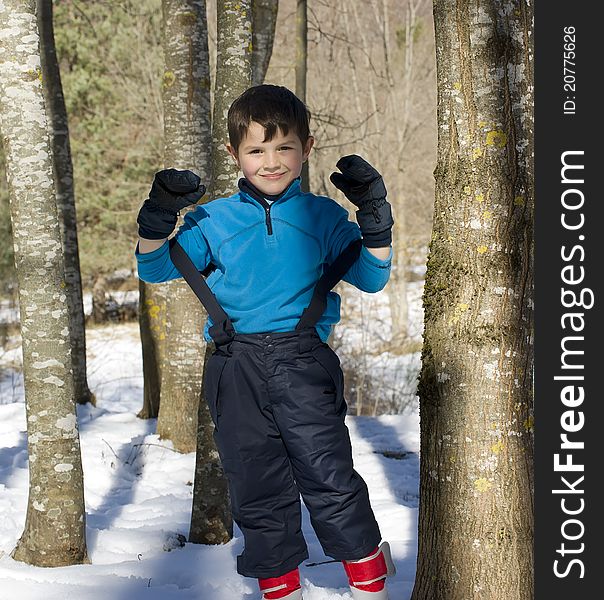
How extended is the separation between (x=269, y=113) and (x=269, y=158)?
5.6 inches

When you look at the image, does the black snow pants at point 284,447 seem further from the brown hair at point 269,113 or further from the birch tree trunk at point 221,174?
the birch tree trunk at point 221,174

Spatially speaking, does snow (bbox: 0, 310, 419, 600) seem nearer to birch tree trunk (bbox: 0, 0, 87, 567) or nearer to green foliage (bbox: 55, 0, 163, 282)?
birch tree trunk (bbox: 0, 0, 87, 567)

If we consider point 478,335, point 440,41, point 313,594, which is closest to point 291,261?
point 478,335

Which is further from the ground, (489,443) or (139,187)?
(139,187)

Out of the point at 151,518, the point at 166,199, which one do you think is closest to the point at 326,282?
the point at 166,199

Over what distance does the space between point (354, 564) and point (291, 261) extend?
3.41ft

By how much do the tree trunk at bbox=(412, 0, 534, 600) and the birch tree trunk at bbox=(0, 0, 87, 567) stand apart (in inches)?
73.2

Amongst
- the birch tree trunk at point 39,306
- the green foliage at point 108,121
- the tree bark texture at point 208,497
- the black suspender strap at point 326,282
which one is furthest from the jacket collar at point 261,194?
the green foliage at point 108,121

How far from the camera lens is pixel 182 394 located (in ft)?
21.2

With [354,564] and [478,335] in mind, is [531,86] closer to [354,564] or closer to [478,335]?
[478,335]

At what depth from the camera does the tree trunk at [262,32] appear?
7004 millimetres

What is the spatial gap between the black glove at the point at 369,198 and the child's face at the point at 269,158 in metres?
0.19

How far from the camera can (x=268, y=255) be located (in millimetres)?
2672

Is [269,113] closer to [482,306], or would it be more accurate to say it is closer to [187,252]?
[187,252]
